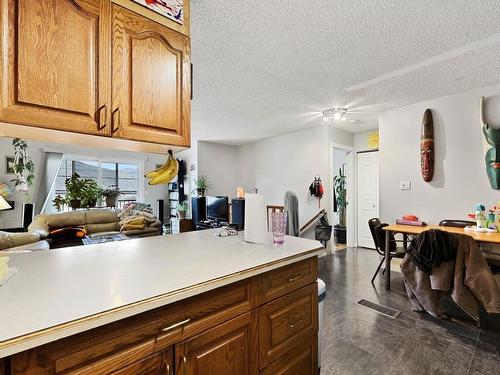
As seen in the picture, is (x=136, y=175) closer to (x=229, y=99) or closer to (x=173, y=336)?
(x=229, y=99)

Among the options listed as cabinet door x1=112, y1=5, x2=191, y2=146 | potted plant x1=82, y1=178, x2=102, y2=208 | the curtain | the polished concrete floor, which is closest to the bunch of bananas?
cabinet door x1=112, y1=5, x2=191, y2=146

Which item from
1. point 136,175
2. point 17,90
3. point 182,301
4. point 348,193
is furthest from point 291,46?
point 136,175

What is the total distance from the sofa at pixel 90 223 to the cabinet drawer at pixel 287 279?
3.28m

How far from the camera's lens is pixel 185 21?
1416 mm

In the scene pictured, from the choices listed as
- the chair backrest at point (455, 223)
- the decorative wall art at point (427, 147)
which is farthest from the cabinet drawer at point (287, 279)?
the decorative wall art at point (427, 147)

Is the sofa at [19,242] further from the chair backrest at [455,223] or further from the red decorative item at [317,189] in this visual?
Result: the chair backrest at [455,223]

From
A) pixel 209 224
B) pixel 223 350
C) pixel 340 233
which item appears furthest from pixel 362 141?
pixel 223 350

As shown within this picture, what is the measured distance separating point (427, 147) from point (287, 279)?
10.1ft

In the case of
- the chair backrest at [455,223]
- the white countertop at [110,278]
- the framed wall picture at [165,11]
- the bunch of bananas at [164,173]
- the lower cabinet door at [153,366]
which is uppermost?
the framed wall picture at [165,11]

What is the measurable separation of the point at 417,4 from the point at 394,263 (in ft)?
10.8

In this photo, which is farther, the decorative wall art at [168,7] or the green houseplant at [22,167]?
the green houseplant at [22,167]

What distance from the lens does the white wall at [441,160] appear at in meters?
2.88

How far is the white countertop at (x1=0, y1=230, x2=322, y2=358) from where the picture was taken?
0.62 m

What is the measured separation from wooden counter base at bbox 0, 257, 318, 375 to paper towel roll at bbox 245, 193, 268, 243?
0.30 meters
